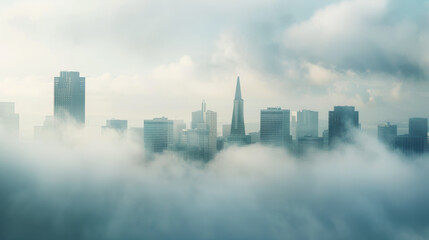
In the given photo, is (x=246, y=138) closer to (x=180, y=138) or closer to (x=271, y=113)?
(x=271, y=113)

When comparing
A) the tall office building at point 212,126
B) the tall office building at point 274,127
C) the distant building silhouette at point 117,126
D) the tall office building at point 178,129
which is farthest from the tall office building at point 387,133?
the distant building silhouette at point 117,126

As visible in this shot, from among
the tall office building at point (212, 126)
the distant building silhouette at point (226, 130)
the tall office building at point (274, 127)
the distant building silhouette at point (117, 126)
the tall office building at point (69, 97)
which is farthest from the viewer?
the distant building silhouette at point (226, 130)

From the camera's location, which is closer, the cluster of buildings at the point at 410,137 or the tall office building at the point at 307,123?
the cluster of buildings at the point at 410,137

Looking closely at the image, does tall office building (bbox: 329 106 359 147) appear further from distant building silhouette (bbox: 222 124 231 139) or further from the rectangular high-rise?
distant building silhouette (bbox: 222 124 231 139)

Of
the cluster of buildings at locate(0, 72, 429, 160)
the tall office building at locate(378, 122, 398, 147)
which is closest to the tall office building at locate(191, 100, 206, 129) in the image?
the cluster of buildings at locate(0, 72, 429, 160)

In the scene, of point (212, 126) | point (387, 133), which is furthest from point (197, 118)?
point (387, 133)

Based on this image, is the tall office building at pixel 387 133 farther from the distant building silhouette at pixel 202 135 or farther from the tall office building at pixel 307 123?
the distant building silhouette at pixel 202 135

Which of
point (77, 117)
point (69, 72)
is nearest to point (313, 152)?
point (77, 117)

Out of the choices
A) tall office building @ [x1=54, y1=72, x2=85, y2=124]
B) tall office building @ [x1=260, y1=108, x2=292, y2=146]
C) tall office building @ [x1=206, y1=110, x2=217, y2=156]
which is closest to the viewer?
tall office building @ [x1=206, y1=110, x2=217, y2=156]
